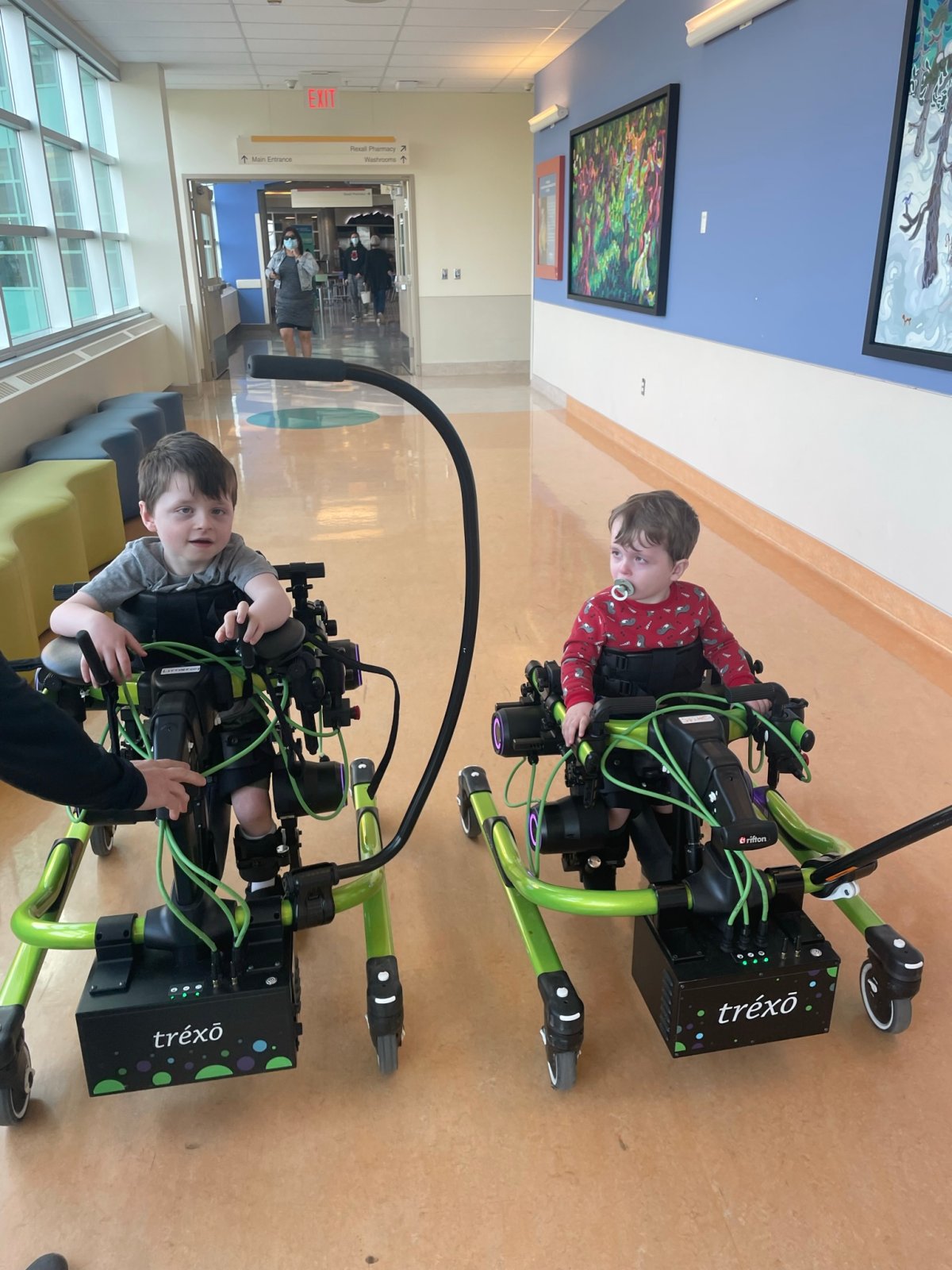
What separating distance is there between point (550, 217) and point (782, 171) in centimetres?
469

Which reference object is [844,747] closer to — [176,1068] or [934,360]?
[934,360]

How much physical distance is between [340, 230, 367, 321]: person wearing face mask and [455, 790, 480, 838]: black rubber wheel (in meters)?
16.3

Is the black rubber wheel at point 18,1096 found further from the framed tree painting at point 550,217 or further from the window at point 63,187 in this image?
the framed tree painting at point 550,217

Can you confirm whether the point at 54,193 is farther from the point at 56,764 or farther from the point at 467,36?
the point at 56,764

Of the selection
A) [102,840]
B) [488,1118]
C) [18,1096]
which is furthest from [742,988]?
[102,840]

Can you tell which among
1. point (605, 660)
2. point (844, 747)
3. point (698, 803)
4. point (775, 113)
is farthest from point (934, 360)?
point (698, 803)

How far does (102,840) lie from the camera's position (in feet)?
7.04

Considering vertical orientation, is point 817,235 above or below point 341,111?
below

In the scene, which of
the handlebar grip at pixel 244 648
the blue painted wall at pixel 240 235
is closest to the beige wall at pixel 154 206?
the blue painted wall at pixel 240 235

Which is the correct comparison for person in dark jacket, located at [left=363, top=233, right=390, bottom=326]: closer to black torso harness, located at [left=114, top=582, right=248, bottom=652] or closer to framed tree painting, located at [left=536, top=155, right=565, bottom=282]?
framed tree painting, located at [left=536, top=155, right=565, bottom=282]

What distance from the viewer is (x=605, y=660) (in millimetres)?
1763

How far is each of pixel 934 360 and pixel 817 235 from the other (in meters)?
1.09

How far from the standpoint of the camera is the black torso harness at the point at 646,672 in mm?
1748

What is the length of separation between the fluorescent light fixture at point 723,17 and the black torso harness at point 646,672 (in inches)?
151
